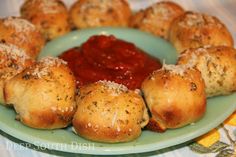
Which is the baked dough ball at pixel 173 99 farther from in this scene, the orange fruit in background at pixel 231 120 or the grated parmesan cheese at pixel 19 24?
the grated parmesan cheese at pixel 19 24

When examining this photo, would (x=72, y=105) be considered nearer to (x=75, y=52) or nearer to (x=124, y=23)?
(x=75, y=52)

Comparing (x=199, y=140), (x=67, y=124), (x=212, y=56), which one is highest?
(x=212, y=56)

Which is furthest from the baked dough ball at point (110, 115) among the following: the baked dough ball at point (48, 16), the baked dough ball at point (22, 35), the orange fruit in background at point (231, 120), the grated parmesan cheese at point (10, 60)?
the baked dough ball at point (48, 16)

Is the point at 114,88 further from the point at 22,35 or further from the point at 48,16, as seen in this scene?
the point at 48,16

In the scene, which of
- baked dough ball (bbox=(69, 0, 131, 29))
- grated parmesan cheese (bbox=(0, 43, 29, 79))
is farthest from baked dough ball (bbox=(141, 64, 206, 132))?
baked dough ball (bbox=(69, 0, 131, 29))

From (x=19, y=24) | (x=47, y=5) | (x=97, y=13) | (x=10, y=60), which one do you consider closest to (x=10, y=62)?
(x=10, y=60)

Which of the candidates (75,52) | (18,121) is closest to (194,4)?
(75,52)

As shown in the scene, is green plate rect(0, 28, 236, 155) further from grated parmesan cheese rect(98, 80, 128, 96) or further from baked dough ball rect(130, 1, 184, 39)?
baked dough ball rect(130, 1, 184, 39)
